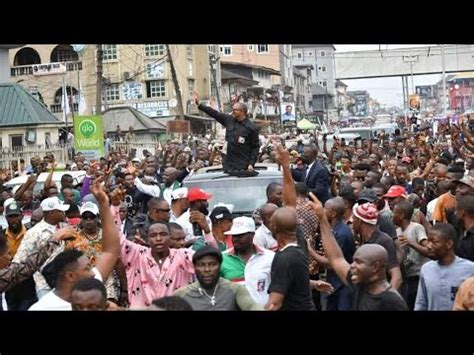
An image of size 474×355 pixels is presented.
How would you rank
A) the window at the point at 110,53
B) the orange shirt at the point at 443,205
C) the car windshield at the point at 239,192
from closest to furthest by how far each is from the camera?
1. the orange shirt at the point at 443,205
2. the car windshield at the point at 239,192
3. the window at the point at 110,53

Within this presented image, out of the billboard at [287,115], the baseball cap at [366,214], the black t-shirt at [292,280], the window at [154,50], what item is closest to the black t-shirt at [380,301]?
the black t-shirt at [292,280]

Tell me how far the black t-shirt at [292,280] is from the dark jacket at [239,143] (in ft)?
16.9

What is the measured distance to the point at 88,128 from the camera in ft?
60.2

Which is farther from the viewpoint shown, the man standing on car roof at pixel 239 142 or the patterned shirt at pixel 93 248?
the man standing on car roof at pixel 239 142

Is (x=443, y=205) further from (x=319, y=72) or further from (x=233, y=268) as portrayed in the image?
(x=319, y=72)

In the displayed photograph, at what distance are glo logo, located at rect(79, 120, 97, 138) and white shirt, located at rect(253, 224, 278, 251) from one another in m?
10.8

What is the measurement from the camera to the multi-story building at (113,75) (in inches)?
2117

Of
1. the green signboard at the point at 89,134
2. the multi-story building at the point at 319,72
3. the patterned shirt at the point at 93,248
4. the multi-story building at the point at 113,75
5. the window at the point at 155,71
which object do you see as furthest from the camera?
the multi-story building at the point at 319,72

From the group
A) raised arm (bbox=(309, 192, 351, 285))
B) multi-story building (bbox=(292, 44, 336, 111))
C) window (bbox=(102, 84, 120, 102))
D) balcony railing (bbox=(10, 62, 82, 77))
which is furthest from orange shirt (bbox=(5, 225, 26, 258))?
multi-story building (bbox=(292, 44, 336, 111))

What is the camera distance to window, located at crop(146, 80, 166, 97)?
56.9 metres

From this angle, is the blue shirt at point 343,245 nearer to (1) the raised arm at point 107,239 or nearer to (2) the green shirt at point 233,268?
(2) the green shirt at point 233,268

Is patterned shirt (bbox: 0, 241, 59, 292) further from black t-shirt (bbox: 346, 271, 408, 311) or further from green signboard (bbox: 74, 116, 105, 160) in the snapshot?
green signboard (bbox: 74, 116, 105, 160)
